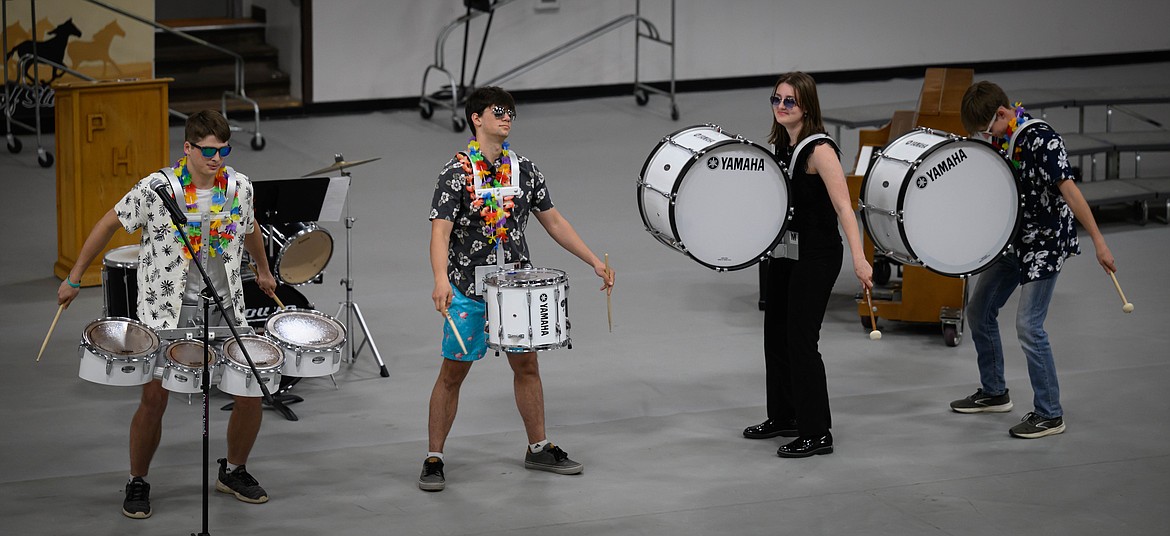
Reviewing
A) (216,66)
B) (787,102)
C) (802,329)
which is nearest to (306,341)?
(802,329)

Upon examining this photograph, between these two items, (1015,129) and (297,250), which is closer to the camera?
(1015,129)

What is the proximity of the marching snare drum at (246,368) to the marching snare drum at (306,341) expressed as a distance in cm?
6

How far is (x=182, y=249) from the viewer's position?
5020 mm

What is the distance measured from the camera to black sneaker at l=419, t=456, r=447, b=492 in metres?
5.43

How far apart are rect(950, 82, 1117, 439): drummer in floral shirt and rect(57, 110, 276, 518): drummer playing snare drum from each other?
298 centimetres

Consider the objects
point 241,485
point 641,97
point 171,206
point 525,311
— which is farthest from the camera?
point 641,97

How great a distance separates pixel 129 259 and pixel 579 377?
2151 millimetres

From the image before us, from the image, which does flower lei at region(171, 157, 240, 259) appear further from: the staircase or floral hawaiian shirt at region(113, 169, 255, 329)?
the staircase

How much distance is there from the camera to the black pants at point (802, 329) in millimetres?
5641

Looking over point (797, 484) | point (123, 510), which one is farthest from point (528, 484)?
point (123, 510)

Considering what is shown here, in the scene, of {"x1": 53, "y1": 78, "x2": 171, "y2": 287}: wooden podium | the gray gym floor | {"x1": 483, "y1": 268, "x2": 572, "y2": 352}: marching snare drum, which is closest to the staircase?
the gray gym floor

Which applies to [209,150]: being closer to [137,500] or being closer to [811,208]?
[137,500]

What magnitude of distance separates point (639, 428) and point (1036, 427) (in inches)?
66.1

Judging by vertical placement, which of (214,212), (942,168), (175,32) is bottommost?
(214,212)
